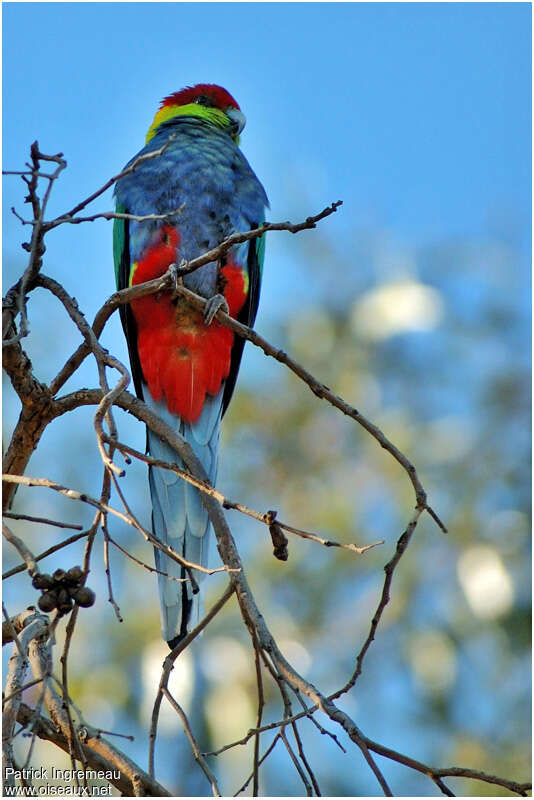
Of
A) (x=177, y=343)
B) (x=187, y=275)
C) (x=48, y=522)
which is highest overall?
(x=187, y=275)

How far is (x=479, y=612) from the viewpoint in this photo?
745cm

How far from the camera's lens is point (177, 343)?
3.54 meters

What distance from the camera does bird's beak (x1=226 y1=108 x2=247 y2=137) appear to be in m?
4.36

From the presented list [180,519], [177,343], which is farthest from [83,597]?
[177,343]

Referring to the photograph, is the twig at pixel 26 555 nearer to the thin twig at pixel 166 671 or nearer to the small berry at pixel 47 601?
the small berry at pixel 47 601

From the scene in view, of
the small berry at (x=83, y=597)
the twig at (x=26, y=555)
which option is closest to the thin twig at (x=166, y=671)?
the small berry at (x=83, y=597)

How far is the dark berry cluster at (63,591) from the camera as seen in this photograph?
5.77ft

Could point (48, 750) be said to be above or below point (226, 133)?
below

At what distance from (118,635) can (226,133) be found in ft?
15.0

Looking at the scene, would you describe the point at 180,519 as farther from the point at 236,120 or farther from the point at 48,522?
the point at 236,120

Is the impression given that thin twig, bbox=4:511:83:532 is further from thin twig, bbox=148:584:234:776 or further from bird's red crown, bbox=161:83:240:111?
bird's red crown, bbox=161:83:240:111

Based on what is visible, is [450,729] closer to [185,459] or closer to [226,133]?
[226,133]

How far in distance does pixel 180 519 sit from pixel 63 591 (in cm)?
134

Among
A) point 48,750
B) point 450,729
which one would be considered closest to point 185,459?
point 48,750
